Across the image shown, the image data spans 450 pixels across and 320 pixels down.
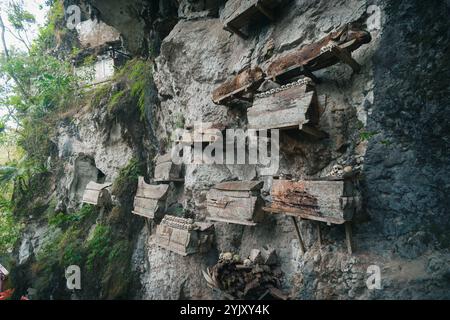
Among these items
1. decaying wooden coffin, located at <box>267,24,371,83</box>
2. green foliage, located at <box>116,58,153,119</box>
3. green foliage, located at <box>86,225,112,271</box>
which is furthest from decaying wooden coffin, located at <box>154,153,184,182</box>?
decaying wooden coffin, located at <box>267,24,371,83</box>

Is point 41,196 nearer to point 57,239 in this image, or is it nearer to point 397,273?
point 57,239

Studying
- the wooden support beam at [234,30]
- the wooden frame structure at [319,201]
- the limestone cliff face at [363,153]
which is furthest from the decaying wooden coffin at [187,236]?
the wooden support beam at [234,30]

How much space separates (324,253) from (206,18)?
22.1 feet

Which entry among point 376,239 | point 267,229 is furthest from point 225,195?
point 376,239

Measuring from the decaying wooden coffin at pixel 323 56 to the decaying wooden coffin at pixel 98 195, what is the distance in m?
6.33

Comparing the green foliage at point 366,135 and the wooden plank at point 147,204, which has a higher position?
the green foliage at point 366,135

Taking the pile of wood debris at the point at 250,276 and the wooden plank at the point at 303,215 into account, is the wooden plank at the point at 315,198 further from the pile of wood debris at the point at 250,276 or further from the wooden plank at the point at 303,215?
the pile of wood debris at the point at 250,276

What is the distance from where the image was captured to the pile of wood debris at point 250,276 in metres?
4.54

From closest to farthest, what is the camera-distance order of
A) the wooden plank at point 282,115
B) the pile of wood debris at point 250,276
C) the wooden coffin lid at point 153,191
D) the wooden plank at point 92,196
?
1. the wooden plank at point 282,115
2. the pile of wood debris at point 250,276
3. the wooden coffin lid at point 153,191
4. the wooden plank at point 92,196

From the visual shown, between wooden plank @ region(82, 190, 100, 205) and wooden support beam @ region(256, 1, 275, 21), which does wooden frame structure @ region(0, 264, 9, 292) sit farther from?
wooden support beam @ region(256, 1, 275, 21)

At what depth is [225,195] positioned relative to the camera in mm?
5227

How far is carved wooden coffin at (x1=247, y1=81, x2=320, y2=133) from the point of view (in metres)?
3.96

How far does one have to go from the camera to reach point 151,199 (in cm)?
686

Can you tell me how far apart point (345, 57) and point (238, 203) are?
2.99 m
